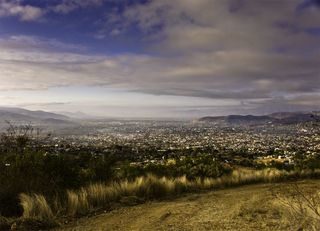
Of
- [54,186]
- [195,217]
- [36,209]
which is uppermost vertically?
[54,186]

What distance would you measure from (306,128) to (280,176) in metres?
8.84

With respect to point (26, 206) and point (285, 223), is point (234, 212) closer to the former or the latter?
point (285, 223)

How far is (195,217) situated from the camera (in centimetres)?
1054

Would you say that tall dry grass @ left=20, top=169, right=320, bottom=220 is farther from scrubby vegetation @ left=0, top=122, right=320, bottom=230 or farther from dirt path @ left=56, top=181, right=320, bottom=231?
dirt path @ left=56, top=181, right=320, bottom=231

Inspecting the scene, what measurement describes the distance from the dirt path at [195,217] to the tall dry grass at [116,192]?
88cm

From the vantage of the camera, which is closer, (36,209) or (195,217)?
(195,217)

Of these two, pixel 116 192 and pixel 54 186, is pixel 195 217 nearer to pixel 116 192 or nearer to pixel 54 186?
pixel 116 192

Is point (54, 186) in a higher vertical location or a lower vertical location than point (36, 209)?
higher

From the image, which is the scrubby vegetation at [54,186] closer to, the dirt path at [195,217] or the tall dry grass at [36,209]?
the tall dry grass at [36,209]

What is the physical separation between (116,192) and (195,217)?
3.89 m

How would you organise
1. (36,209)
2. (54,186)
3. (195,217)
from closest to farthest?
(195,217) < (36,209) < (54,186)

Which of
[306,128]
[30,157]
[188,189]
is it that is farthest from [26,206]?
[306,128]

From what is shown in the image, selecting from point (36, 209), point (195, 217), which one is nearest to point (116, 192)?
point (36, 209)

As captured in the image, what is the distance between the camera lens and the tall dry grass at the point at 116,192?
35.8ft
